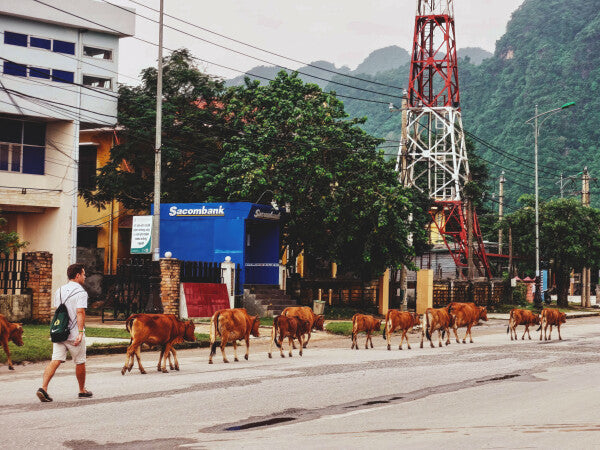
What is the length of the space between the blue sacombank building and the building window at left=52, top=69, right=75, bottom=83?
707cm

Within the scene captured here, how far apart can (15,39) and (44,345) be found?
69.5ft

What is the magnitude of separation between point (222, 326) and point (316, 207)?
1897cm

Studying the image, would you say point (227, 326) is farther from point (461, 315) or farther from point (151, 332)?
point (461, 315)

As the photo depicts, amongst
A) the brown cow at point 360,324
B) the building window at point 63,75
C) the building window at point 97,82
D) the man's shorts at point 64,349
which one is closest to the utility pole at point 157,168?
the brown cow at point 360,324

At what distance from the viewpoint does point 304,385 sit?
49.2ft

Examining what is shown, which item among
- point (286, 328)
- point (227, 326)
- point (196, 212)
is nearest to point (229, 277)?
point (196, 212)

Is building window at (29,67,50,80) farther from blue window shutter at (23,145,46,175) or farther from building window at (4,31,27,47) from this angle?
blue window shutter at (23,145,46,175)

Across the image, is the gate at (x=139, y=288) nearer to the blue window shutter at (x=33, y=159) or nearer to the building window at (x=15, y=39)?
the blue window shutter at (x=33, y=159)

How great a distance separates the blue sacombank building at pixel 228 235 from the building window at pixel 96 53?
8084mm

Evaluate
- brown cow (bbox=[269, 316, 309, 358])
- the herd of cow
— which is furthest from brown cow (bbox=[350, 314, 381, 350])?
brown cow (bbox=[269, 316, 309, 358])

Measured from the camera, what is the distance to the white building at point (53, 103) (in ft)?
125

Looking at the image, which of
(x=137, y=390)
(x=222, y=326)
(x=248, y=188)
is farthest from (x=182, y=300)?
(x=137, y=390)

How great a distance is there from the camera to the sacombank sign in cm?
3631

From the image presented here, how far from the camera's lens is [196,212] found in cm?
3669
